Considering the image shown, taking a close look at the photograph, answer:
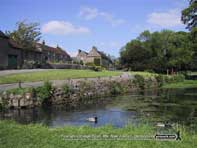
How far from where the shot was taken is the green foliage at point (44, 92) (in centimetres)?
3101

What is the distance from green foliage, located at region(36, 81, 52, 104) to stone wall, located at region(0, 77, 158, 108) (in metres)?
0.38

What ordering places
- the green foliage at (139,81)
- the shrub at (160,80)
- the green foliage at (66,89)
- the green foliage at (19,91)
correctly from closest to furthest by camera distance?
the green foliage at (19,91) < the green foliage at (66,89) < the green foliage at (139,81) < the shrub at (160,80)

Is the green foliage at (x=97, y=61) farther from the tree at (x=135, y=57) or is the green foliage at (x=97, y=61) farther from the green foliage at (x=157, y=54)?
the tree at (x=135, y=57)

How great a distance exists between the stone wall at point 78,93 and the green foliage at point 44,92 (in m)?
0.38

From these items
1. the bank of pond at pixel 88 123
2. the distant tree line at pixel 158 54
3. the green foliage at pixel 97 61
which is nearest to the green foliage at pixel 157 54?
the distant tree line at pixel 158 54

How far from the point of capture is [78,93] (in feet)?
124

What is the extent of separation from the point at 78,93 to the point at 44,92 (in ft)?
22.8

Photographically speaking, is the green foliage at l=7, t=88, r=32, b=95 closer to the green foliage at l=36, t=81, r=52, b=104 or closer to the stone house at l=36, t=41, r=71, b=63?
the green foliage at l=36, t=81, r=52, b=104

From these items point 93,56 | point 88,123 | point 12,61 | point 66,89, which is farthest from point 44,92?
point 93,56

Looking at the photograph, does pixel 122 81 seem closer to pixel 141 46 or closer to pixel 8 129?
pixel 8 129

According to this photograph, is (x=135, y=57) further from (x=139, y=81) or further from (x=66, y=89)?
(x=66, y=89)

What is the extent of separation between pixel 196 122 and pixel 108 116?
6.32 m

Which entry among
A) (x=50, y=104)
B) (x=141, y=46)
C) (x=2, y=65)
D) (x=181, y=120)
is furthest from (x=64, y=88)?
(x=141, y=46)

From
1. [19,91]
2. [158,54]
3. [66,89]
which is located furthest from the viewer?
[158,54]
